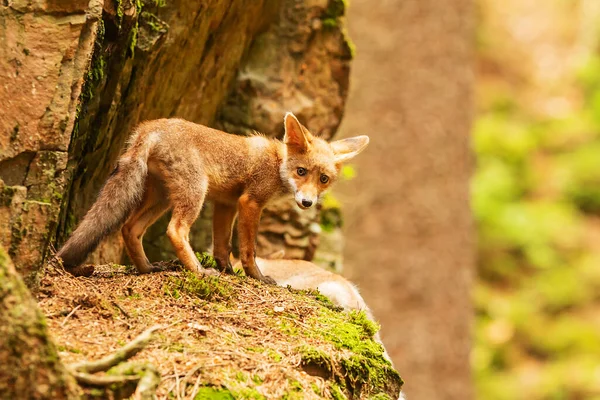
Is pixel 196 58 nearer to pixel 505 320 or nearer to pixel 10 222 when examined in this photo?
pixel 10 222

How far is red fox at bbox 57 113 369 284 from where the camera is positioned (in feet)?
18.2

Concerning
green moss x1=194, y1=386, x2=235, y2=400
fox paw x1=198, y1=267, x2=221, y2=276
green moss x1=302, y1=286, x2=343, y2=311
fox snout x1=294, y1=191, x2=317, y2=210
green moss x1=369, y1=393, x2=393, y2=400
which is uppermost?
fox snout x1=294, y1=191, x2=317, y2=210

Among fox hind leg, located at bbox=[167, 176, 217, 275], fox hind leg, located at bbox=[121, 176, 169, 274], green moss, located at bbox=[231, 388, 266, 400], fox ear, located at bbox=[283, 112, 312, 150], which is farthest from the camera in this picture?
fox ear, located at bbox=[283, 112, 312, 150]

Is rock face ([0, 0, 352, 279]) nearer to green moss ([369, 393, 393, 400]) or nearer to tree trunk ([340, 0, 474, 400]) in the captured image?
green moss ([369, 393, 393, 400])

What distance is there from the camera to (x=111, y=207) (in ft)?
18.0

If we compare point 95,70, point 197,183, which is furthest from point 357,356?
point 95,70

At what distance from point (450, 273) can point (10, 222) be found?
9841mm

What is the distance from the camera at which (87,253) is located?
5.38 metres

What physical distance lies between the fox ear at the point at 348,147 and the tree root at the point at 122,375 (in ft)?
10.9

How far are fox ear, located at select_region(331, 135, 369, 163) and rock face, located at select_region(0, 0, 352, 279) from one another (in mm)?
1586

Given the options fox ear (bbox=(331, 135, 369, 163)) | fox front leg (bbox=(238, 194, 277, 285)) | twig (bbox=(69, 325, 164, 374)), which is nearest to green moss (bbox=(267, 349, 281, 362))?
twig (bbox=(69, 325, 164, 374))

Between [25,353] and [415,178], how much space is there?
1052cm

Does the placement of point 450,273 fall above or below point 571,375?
above

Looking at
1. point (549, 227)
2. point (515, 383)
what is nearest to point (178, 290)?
point (515, 383)
